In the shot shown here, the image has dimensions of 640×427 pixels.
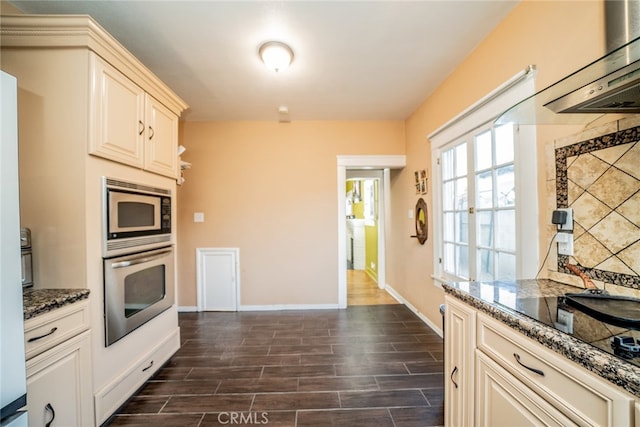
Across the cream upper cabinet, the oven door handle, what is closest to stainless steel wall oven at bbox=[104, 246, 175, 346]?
the oven door handle

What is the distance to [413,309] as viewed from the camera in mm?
3432

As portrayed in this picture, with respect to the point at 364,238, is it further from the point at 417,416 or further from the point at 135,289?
the point at 135,289

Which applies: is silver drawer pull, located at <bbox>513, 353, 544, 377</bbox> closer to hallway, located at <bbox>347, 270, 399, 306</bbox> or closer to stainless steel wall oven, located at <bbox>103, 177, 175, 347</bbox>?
stainless steel wall oven, located at <bbox>103, 177, 175, 347</bbox>

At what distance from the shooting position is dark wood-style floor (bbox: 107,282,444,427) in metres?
1.67

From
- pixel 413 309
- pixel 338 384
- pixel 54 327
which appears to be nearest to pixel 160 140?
pixel 54 327

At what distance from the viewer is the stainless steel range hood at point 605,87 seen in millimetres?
815

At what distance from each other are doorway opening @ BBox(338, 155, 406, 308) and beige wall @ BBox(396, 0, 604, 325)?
438mm

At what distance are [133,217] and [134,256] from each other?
0.85 ft

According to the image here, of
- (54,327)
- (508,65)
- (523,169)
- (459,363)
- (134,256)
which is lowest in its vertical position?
(459,363)

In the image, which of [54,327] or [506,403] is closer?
[506,403]

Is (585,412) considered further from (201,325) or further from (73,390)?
(201,325)

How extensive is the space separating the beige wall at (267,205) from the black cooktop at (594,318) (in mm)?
2669

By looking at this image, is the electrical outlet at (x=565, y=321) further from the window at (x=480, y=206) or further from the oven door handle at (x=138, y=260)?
the oven door handle at (x=138, y=260)

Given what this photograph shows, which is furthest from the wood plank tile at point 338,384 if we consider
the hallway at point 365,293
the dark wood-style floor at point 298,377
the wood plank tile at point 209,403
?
the hallway at point 365,293
